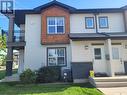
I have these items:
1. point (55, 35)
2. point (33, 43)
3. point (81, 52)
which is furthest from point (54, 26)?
point (81, 52)

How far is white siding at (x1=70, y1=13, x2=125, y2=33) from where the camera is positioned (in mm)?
17406

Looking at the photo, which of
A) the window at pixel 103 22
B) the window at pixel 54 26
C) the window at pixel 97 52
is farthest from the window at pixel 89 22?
the window at pixel 97 52

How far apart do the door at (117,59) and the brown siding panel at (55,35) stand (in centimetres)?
456

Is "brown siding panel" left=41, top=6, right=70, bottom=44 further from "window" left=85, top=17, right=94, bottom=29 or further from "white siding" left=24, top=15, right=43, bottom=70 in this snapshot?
"window" left=85, top=17, right=94, bottom=29

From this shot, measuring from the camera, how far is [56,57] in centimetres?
1689

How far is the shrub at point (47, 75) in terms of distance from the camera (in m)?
14.9

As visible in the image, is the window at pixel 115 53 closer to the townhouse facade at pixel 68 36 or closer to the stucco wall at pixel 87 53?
the townhouse facade at pixel 68 36

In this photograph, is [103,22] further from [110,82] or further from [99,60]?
[110,82]

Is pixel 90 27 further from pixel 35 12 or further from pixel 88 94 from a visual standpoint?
pixel 88 94

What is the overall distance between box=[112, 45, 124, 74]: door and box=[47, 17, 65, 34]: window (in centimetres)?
543

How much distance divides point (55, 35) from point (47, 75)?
14.1 ft

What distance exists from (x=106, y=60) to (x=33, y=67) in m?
7.13

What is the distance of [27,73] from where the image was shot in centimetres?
1433

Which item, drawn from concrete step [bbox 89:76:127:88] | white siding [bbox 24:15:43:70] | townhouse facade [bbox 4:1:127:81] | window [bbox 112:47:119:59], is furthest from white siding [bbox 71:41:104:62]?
white siding [bbox 24:15:43:70]
